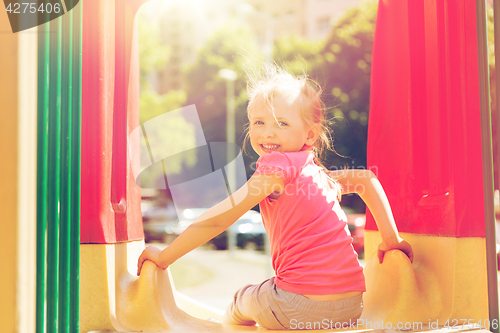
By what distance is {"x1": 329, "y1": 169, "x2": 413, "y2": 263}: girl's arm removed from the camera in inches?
74.3

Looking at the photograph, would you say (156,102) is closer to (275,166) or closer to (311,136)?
(311,136)

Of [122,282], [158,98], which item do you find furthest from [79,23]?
[158,98]

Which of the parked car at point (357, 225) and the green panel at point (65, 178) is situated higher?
the green panel at point (65, 178)

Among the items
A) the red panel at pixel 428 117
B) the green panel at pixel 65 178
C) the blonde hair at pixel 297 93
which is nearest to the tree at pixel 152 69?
the red panel at pixel 428 117

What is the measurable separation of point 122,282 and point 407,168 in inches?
55.3

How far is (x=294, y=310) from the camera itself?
5.30 ft

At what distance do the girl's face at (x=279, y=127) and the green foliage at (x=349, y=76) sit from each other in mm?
3566

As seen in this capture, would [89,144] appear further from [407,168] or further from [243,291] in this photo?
[407,168]

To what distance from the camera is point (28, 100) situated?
114 centimetres

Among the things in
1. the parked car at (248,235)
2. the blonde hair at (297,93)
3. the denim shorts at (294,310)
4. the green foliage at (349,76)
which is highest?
the green foliage at (349,76)

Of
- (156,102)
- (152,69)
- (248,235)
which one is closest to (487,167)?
(248,235)

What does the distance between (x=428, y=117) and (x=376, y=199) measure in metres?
0.49

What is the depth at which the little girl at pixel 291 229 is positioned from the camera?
1615 mm

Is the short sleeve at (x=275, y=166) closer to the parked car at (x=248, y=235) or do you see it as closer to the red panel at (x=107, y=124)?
the red panel at (x=107, y=124)
